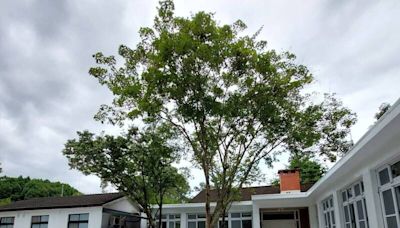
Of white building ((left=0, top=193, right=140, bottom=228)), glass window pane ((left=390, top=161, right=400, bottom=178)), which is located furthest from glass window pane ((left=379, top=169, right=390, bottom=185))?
white building ((left=0, top=193, right=140, bottom=228))

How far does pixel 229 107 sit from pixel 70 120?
34.3ft

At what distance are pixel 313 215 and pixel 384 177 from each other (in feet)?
33.2

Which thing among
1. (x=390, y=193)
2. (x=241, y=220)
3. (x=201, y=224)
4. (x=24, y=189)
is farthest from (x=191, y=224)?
(x=24, y=189)

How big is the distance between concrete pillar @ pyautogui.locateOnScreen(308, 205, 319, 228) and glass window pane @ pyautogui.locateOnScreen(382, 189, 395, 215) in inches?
386

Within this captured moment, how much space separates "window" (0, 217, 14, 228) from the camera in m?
20.1

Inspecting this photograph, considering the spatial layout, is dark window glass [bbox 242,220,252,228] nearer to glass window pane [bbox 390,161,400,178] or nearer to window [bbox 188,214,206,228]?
window [bbox 188,214,206,228]

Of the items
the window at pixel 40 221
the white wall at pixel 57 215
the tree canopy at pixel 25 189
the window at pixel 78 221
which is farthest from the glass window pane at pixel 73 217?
the tree canopy at pixel 25 189

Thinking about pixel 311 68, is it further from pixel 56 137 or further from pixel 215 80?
pixel 56 137

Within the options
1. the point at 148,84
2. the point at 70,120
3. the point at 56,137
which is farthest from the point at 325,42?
the point at 56,137

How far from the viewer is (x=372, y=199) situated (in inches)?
283

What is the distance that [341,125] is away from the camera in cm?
1252

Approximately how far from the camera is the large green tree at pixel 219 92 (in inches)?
404

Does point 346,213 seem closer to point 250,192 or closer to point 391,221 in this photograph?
point 391,221

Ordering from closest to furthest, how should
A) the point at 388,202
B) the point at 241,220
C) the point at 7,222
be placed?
the point at 388,202 < the point at 241,220 < the point at 7,222
